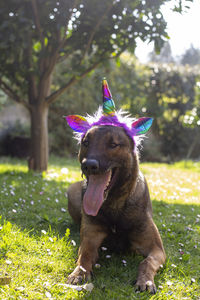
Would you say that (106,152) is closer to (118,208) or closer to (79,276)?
(118,208)

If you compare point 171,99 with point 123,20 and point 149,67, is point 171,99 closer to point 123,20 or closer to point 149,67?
point 149,67

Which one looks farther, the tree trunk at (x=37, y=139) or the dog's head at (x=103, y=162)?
the tree trunk at (x=37, y=139)

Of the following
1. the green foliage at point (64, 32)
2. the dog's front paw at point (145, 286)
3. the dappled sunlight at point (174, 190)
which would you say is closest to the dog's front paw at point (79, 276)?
the dog's front paw at point (145, 286)

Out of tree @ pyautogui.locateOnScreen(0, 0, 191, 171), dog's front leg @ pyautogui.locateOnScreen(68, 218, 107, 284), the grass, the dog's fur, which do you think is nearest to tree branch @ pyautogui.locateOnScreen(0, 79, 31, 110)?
tree @ pyautogui.locateOnScreen(0, 0, 191, 171)

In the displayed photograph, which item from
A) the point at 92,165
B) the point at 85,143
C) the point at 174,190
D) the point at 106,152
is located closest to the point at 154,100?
the point at 174,190

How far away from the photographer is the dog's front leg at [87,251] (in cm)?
273

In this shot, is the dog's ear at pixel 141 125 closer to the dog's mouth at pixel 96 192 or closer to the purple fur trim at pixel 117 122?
the purple fur trim at pixel 117 122

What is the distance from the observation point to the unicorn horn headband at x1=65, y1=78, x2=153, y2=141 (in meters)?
3.23

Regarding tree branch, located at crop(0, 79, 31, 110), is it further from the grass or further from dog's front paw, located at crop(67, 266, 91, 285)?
dog's front paw, located at crop(67, 266, 91, 285)

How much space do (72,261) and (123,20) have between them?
545cm

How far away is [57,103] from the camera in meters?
14.2

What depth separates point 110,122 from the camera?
3256 mm

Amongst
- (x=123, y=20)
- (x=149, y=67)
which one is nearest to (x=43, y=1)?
(x=123, y=20)

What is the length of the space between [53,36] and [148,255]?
573 cm
